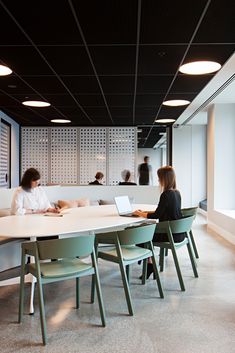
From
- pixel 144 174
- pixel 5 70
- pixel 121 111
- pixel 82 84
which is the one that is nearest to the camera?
pixel 5 70

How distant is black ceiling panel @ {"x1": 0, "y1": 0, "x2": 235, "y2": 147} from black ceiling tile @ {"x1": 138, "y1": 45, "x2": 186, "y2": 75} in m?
0.01

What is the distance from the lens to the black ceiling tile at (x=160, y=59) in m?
4.38

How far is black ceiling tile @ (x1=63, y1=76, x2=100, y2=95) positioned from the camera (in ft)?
18.8

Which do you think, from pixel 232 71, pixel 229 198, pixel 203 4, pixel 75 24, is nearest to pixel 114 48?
pixel 75 24

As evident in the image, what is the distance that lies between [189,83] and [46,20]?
312cm

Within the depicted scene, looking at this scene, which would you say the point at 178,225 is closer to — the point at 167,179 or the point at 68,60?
the point at 167,179

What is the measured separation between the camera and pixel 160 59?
4.80 metres

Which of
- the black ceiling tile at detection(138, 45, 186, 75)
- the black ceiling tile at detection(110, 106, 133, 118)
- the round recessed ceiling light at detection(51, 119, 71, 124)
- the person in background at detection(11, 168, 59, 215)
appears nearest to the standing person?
the black ceiling tile at detection(110, 106, 133, 118)

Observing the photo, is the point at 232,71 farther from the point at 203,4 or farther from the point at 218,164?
the point at 218,164

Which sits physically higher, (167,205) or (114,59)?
(114,59)

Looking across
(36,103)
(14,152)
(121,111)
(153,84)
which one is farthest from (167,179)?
(14,152)

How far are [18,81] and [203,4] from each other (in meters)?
3.49

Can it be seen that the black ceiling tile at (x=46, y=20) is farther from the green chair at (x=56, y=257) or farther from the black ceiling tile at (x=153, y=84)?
the green chair at (x=56, y=257)

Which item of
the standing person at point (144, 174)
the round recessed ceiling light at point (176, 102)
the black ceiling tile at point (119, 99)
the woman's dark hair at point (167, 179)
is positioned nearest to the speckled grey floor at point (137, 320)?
the woman's dark hair at point (167, 179)
